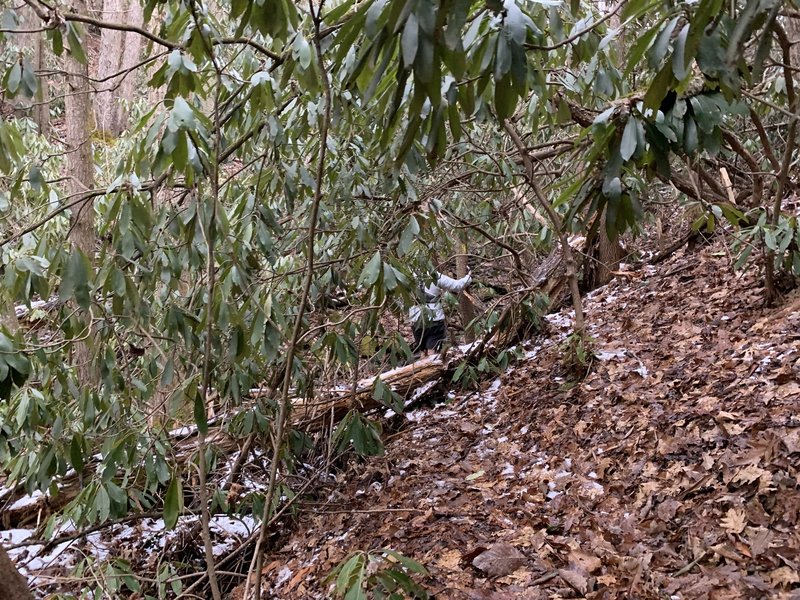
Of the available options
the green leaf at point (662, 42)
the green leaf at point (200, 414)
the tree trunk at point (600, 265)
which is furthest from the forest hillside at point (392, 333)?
the tree trunk at point (600, 265)

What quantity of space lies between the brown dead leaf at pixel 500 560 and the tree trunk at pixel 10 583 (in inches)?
68.8

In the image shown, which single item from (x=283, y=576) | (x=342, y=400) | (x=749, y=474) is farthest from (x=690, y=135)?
(x=342, y=400)

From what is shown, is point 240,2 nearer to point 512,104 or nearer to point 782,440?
point 512,104

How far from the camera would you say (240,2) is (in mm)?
1575

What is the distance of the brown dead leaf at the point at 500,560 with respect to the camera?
7.94 feet

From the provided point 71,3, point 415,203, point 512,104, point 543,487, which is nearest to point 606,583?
point 543,487

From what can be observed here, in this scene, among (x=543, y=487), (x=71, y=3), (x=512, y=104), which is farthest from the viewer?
(x=71, y=3)

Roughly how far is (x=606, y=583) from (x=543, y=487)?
947 mm

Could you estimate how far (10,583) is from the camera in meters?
1.29

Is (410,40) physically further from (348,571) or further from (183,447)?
(183,447)

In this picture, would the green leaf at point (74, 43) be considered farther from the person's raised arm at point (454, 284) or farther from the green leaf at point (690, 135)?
the person's raised arm at point (454, 284)

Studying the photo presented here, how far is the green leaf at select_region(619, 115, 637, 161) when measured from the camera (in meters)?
1.38

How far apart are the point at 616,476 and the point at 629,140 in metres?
2.11

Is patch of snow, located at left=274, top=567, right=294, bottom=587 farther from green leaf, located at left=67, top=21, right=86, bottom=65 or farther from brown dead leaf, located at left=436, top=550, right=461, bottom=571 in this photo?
green leaf, located at left=67, top=21, right=86, bottom=65
